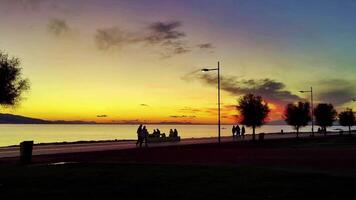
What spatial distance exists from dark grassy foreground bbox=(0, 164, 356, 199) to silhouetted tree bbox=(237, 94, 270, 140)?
49.2 meters

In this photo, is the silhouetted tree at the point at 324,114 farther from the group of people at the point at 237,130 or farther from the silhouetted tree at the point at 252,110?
the silhouetted tree at the point at 252,110

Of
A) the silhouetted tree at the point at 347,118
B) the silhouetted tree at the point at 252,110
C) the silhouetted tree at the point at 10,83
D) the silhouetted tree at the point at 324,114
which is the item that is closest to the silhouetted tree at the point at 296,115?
the silhouetted tree at the point at 324,114

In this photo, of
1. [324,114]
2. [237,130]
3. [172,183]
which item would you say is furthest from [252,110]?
[172,183]

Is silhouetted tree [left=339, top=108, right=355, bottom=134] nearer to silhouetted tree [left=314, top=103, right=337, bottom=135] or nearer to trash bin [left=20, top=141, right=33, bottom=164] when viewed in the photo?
silhouetted tree [left=314, top=103, right=337, bottom=135]

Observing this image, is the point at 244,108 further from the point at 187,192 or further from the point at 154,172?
the point at 187,192

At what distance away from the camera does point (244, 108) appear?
71.8 m

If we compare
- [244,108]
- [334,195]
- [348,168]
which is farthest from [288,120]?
[334,195]

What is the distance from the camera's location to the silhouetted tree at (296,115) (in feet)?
299

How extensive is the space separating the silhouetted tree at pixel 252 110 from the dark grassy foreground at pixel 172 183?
161 feet

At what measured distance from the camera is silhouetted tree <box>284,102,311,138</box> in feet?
299

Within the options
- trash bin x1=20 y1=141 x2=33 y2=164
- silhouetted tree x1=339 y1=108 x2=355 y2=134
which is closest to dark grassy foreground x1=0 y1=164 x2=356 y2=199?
trash bin x1=20 y1=141 x2=33 y2=164

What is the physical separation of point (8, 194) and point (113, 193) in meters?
3.13

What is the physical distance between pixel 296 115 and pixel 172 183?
7680 cm

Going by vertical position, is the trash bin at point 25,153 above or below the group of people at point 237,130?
below
